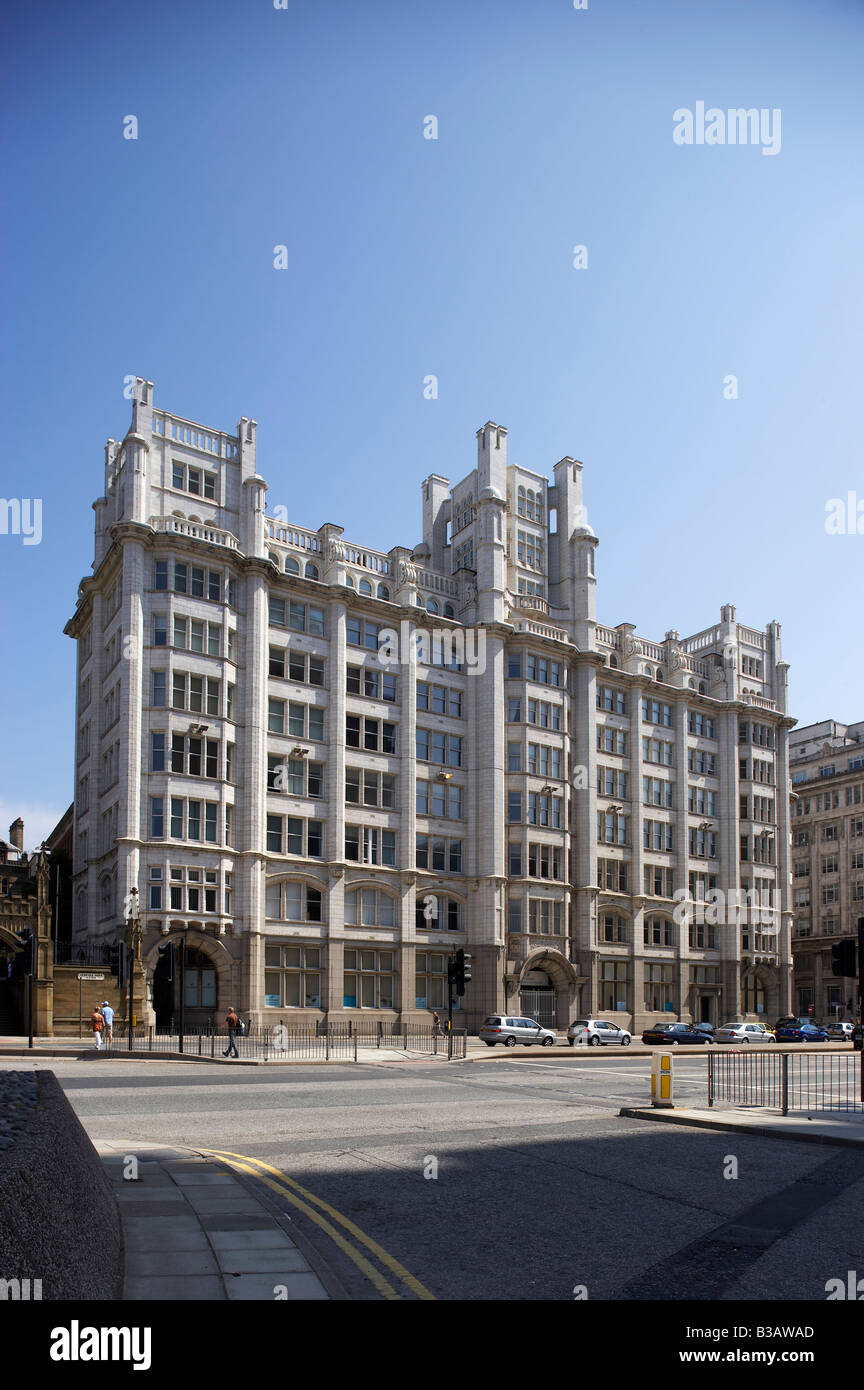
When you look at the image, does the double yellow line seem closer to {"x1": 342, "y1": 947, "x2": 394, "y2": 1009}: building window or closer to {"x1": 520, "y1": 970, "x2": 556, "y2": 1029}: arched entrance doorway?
Result: {"x1": 342, "y1": 947, "x2": 394, "y2": 1009}: building window

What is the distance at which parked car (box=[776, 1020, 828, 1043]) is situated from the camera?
61.0m

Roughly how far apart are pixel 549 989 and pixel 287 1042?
823 inches

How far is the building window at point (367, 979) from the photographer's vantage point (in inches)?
2106

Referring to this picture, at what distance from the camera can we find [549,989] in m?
61.6

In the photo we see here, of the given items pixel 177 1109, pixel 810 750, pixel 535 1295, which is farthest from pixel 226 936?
pixel 810 750

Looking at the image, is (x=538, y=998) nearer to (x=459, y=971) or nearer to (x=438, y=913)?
(x=438, y=913)

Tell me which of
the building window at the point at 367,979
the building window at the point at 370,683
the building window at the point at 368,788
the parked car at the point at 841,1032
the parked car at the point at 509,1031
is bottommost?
the parked car at the point at 841,1032

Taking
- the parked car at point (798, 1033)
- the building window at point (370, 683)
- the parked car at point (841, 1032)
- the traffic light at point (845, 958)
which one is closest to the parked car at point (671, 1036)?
the parked car at point (798, 1033)

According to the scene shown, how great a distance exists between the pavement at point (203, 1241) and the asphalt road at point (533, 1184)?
1.25 feet

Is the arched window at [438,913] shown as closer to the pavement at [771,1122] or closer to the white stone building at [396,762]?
the white stone building at [396,762]

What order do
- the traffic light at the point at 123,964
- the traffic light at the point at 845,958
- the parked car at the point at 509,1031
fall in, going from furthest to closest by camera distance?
the parked car at the point at 509,1031
the traffic light at the point at 123,964
the traffic light at the point at 845,958

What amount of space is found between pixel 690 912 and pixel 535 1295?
214 feet

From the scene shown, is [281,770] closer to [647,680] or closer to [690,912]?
[647,680]
